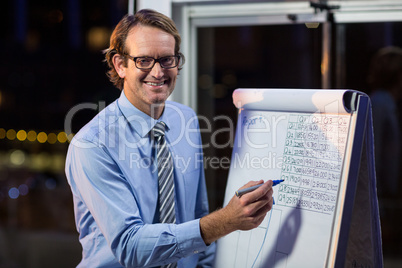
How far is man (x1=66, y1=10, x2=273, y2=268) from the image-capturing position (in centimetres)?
134

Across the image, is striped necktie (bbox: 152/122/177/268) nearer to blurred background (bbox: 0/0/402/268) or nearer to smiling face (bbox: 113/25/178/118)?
smiling face (bbox: 113/25/178/118)

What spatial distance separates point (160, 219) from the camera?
59.8 inches

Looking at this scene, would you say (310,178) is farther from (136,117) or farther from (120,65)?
(120,65)

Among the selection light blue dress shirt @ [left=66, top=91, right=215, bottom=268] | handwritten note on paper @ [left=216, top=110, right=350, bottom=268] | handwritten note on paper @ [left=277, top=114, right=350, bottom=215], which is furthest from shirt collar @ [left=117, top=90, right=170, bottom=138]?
handwritten note on paper @ [left=277, top=114, right=350, bottom=215]

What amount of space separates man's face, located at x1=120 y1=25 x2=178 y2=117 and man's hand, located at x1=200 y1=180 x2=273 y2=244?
1.47 ft

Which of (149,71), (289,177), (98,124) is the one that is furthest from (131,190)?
(289,177)

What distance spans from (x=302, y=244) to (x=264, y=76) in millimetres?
9445

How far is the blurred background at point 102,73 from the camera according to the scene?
85.7 inches

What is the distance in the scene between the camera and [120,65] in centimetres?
159

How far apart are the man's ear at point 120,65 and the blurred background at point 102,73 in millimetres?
319

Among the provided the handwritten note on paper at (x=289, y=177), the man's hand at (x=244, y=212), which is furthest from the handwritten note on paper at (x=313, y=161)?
the man's hand at (x=244, y=212)

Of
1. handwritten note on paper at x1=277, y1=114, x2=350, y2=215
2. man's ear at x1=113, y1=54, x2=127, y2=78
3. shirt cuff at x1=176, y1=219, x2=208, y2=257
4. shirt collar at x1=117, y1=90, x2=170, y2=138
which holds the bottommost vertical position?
shirt cuff at x1=176, y1=219, x2=208, y2=257

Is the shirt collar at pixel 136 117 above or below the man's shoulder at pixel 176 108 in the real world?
below

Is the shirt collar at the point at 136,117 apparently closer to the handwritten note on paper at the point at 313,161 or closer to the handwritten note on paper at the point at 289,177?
the handwritten note on paper at the point at 289,177
